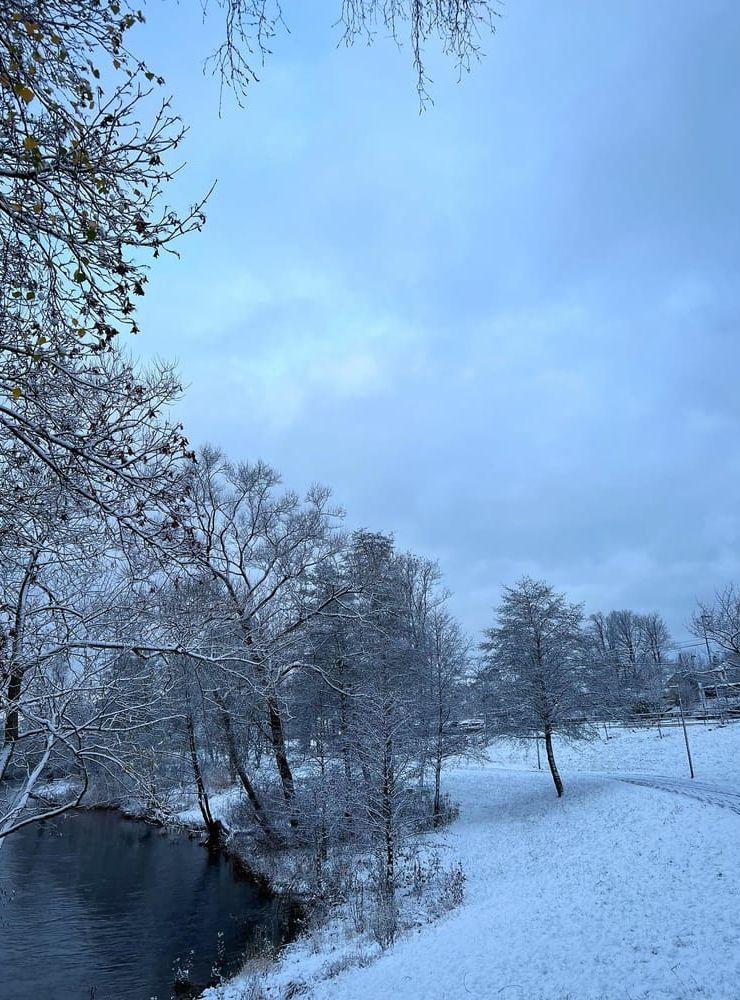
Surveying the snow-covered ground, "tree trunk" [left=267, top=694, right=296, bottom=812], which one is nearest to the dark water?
the snow-covered ground

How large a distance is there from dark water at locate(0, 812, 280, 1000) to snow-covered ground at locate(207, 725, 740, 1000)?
8.36 feet

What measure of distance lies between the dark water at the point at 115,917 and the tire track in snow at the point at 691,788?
42.6 ft

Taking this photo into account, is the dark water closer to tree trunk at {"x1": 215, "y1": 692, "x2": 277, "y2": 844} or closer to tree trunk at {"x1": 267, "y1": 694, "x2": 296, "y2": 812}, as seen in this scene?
tree trunk at {"x1": 215, "y1": 692, "x2": 277, "y2": 844}

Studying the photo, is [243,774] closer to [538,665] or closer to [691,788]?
[538,665]

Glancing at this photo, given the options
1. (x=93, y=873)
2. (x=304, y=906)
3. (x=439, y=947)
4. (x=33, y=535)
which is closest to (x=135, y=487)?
(x=33, y=535)

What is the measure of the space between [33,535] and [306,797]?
15440mm

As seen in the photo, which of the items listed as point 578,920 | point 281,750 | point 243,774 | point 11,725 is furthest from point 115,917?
point 11,725

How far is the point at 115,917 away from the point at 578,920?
12286mm

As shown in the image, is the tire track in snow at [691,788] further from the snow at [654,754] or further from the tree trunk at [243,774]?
the tree trunk at [243,774]

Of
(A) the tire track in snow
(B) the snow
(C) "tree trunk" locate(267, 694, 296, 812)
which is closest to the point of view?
(A) the tire track in snow

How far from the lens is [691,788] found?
21.0 m

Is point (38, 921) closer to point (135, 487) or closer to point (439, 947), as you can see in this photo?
point (439, 947)

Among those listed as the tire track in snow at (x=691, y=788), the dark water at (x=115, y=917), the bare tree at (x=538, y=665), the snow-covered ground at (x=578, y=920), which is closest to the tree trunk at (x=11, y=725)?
the dark water at (x=115, y=917)

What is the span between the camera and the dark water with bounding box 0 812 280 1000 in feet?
41.3
